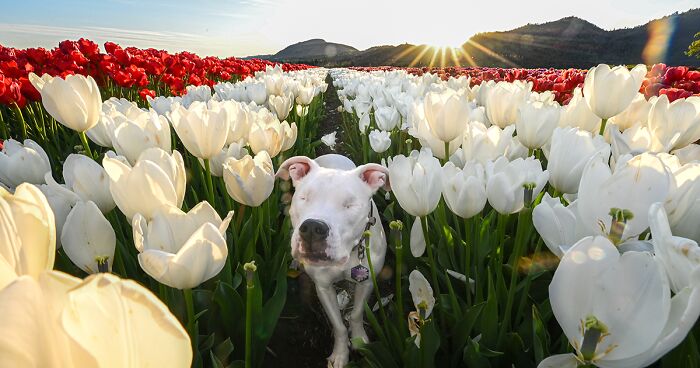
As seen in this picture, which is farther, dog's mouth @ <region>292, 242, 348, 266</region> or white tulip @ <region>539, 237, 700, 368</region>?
dog's mouth @ <region>292, 242, 348, 266</region>

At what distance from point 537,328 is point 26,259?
4.78 feet

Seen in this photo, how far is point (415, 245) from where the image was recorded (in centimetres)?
216

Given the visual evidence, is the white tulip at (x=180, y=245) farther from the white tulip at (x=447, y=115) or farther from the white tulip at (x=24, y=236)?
the white tulip at (x=447, y=115)

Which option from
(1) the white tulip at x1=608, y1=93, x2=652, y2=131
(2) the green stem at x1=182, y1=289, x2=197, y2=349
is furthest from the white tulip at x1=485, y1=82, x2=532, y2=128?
(2) the green stem at x1=182, y1=289, x2=197, y2=349

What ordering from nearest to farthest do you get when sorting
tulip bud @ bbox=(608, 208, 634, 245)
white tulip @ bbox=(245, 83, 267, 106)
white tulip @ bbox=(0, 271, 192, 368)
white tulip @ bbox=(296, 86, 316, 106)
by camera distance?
white tulip @ bbox=(0, 271, 192, 368)
tulip bud @ bbox=(608, 208, 634, 245)
white tulip @ bbox=(245, 83, 267, 106)
white tulip @ bbox=(296, 86, 316, 106)

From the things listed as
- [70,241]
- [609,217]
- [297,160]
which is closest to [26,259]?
[70,241]

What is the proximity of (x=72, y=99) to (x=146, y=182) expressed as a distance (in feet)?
4.15

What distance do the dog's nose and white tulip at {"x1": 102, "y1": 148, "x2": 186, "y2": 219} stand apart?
0.84 m

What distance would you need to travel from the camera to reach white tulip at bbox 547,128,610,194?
1669 mm

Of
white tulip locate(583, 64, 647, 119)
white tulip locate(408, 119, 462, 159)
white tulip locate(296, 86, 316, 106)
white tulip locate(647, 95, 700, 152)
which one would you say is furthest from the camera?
white tulip locate(296, 86, 316, 106)

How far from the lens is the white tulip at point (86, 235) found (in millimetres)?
1329

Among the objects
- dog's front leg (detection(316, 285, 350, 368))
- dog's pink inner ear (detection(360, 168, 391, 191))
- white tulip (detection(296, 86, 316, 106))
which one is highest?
white tulip (detection(296, 86, 316, 106))

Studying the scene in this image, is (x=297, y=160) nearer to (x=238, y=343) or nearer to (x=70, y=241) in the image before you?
(x=238, y=343)

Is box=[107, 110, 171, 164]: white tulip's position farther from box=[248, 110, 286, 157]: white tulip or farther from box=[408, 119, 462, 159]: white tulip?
box=[408, 119, 462, 159]: white tulip
